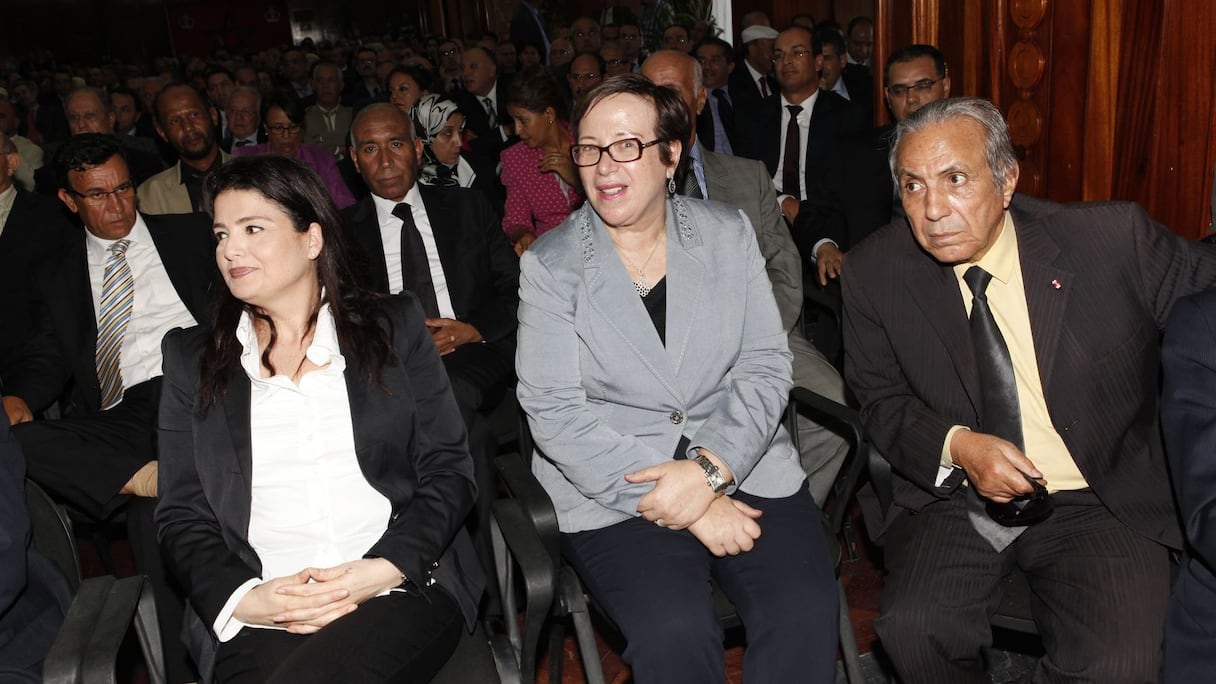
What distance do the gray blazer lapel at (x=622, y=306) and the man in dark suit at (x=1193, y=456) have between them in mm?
984

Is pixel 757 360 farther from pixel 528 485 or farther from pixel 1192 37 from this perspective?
pixel 1192 37

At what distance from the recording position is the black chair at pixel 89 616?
1.64m

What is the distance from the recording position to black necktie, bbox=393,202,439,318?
3238mm

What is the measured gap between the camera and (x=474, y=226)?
130 inches

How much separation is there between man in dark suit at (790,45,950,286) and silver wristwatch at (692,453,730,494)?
67.0 inches

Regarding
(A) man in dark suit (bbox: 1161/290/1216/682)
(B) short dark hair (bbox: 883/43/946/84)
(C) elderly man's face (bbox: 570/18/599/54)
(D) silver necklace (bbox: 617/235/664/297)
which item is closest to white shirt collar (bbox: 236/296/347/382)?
(D) silver necklace (bbox: 617/235/664/297)

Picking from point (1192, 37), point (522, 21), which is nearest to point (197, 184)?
point (1192, 37)

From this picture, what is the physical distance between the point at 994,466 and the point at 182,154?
12.5 feet

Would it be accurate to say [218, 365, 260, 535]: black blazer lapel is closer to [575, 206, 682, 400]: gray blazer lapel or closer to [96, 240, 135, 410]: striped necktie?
[575, 206, 682, 400]: gray blazer lapel

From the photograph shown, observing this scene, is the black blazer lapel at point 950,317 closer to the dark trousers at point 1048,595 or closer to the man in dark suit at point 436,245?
the dark trousers at point 1048,595

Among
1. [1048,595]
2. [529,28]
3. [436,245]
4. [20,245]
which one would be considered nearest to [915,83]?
[436,245]

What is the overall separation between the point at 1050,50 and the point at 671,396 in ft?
5.42

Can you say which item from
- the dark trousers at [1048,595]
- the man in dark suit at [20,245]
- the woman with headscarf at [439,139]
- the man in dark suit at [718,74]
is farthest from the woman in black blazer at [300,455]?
the man in dark suit at [718,74]

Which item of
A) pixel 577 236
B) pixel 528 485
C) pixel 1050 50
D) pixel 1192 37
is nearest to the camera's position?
pixel 528 485
